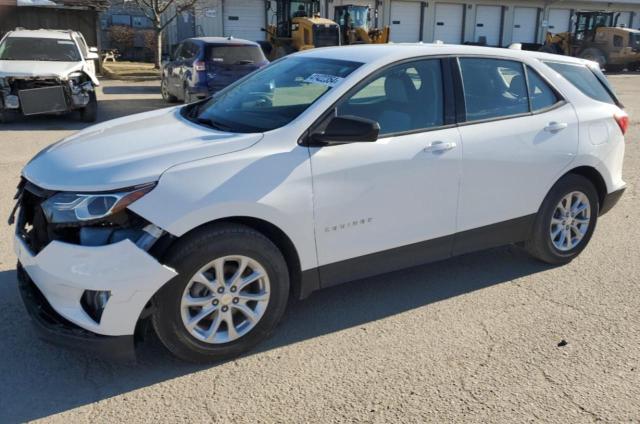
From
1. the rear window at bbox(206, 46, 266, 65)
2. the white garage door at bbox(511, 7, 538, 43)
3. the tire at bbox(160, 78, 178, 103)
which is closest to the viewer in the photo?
the rear window at bbox(206, 46, 266, 65)

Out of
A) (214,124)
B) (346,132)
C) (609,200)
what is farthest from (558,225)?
(214,124)

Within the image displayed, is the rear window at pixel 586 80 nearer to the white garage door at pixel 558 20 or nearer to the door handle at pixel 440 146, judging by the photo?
the door handle at pixel 440 146

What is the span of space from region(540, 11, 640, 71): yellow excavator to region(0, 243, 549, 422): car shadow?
2894cm

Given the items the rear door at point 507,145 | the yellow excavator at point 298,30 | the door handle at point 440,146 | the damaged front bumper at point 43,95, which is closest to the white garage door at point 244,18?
the yellow excavator at point 298,30

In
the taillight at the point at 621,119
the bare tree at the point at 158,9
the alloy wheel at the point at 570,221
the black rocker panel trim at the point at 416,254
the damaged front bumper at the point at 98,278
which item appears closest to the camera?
the damaged front bumper at the point at 98,278

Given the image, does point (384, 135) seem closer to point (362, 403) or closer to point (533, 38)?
point (362, 403)

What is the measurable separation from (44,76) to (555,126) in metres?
9.75

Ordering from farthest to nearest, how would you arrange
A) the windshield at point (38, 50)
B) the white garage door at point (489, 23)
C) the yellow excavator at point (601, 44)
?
the white garage door at point (489, 23) → the yellow excavator at point (601, 44) → the windshield at point (38, 50)

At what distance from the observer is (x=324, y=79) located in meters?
3.82

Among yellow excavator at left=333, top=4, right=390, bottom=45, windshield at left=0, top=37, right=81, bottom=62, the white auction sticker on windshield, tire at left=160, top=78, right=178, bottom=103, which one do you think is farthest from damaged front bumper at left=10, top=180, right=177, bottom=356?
yellow excavator at left=333, top=4, right=390, bottom=45

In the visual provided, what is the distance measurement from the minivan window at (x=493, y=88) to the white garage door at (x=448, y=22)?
36839 millimetres

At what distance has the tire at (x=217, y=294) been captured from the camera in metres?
3.08

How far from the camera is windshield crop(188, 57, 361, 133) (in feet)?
12.1

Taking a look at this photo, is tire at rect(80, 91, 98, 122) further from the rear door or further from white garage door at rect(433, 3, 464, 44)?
white garage door at rect(433, 3, 464, 44)
